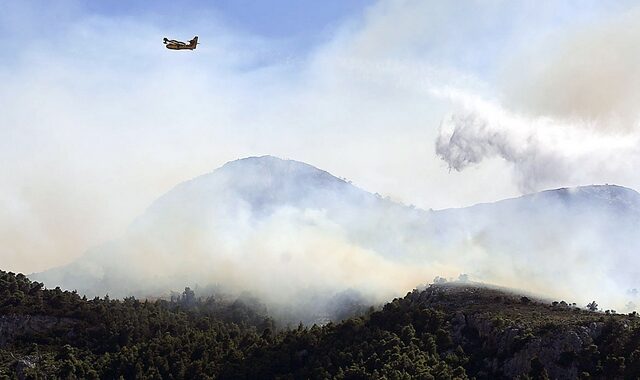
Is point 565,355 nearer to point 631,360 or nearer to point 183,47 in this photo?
point 631,360

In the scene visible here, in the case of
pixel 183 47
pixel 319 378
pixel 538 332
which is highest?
pixel 183 47

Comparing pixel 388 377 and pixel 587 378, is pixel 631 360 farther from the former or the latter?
pixel 388 377

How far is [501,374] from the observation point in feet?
594

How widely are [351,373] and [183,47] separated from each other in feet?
273

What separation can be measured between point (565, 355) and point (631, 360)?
14.4 meters

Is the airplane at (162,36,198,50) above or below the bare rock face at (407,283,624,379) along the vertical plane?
above

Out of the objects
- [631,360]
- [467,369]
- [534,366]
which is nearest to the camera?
[631,360]

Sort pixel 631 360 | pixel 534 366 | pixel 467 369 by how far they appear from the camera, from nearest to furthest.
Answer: pixel 631 360, pixel 534 366, pixel 467 369

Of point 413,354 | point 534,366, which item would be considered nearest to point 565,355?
point 534,366

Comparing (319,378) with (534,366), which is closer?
(534,366)

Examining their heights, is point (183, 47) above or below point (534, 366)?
above

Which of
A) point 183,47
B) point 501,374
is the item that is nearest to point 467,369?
point 501,374

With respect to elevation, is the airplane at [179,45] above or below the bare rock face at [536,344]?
above

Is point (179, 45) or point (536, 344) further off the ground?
point (179, 45)
